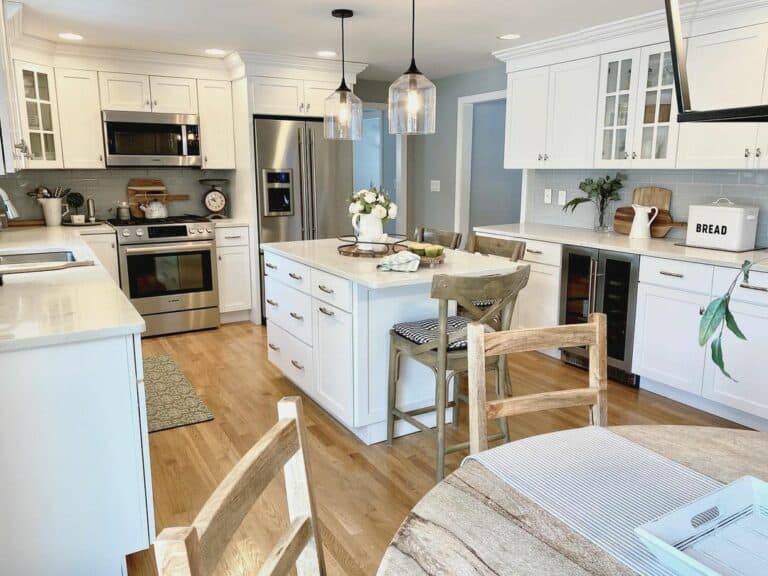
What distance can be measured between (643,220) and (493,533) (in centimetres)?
354

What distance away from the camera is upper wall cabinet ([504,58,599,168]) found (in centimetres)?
418

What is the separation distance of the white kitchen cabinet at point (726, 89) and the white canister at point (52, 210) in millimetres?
4625

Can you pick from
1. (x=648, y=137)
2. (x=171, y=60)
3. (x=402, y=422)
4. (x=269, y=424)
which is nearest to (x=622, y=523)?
(x=402, y=422)

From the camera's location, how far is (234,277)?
523 cm

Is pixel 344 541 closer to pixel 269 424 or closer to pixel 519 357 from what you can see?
pixel 269 424

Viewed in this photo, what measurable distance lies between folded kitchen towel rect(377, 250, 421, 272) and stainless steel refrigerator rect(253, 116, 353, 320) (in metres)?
2.38

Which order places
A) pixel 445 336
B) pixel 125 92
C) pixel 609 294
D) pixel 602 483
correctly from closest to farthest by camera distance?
1. pixel 602 483
2. pixel 445 336
3. pixel 609 294
4. pixel 125 92

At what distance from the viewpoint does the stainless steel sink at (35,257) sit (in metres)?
3.54

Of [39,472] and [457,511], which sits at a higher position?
[457,511]

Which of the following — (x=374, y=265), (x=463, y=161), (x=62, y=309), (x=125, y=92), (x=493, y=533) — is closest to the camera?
(x=493, y=533)

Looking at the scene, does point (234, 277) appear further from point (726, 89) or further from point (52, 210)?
point (726, 89)

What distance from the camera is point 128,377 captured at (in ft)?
6.25

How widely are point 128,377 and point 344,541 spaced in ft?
3.26

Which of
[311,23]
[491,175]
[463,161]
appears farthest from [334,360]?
[491,175]
